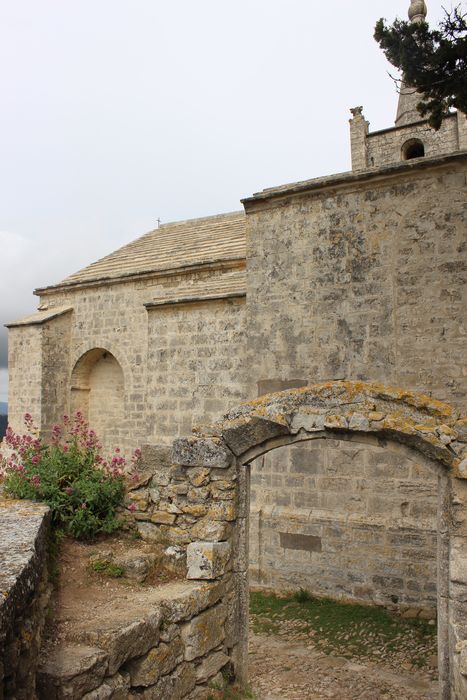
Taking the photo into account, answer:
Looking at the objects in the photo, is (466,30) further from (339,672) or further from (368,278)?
(339,672)

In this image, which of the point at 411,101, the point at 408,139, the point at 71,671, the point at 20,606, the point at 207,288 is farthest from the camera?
the point at 411,101

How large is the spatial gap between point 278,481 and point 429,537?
2077mm

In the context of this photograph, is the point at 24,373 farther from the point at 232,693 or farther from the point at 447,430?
the point at 447,430

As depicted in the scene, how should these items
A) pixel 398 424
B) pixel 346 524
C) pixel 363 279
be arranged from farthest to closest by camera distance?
pixel 363 279
pixel 346 524
pixel 398 424

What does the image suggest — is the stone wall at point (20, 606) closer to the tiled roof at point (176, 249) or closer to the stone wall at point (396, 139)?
the tiled roof at point (176, 249)

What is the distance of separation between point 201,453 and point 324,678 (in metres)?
2.54

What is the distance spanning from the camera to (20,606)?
2381 mm

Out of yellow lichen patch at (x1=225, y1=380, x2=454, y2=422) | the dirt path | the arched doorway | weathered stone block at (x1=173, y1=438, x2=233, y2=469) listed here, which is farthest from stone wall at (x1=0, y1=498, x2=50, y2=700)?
the arched doorway

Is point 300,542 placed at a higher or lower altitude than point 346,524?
lower

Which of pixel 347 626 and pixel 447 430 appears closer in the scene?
pixel 447 430

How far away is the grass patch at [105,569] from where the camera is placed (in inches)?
165

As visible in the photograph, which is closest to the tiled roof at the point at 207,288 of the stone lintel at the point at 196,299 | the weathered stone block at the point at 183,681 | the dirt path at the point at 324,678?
the stone lintel at the point at 196,299

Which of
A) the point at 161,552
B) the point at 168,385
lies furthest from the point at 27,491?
the point at 168,385

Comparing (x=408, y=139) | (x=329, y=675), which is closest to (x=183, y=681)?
(x=329, y=675)
